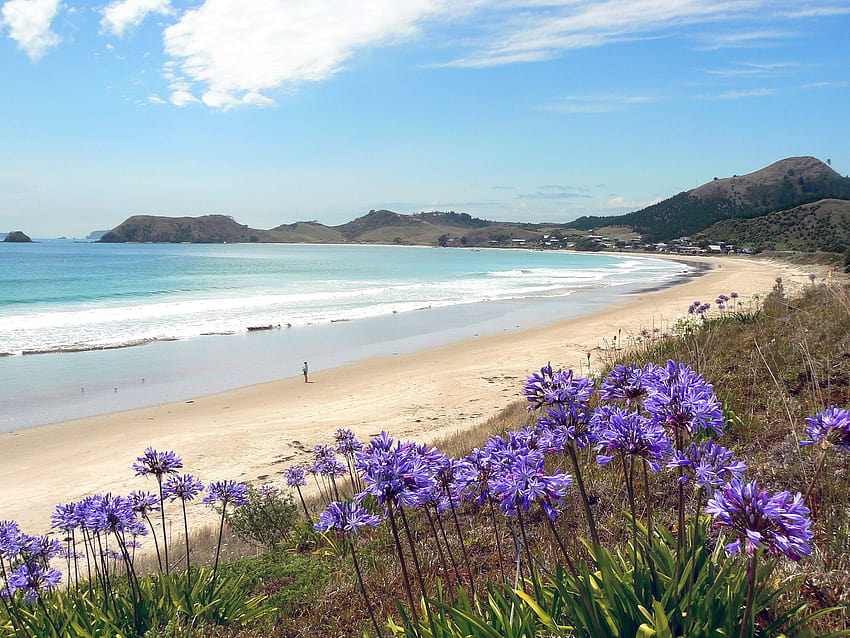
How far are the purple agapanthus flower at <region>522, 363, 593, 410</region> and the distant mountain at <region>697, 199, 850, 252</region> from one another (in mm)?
97296

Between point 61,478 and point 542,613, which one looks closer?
point 542,613

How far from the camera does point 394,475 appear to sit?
6.98ft

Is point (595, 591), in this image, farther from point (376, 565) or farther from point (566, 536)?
point (376, 565)

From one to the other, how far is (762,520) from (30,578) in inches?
155

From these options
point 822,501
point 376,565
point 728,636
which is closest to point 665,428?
point 728,636

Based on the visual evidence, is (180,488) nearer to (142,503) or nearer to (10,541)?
(142,503)

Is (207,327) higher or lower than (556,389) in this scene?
lower

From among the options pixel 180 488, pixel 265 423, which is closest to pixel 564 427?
pixel 180 488

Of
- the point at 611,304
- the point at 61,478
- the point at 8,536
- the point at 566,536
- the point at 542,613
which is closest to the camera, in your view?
the point at 542,613

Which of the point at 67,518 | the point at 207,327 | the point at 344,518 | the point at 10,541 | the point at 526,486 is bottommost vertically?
the point at 207,327

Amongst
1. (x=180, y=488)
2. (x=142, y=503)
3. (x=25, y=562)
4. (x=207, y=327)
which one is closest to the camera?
(x=25, y=562)

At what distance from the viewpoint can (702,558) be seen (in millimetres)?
2482

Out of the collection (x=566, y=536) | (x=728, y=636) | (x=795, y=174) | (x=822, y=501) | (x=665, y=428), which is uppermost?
(x=795, y=174)

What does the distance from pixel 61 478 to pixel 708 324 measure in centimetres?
1209
